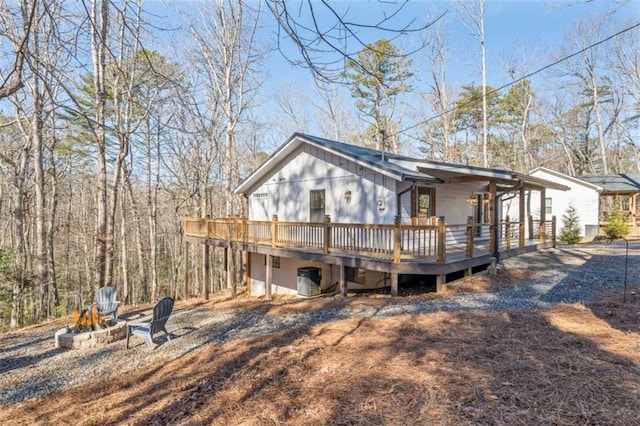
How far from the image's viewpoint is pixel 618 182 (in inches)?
811

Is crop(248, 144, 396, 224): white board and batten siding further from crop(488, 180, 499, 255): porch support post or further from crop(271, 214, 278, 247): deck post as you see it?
crop(488, 180, 499, 255): porch support post

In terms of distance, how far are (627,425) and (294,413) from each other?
2601 millimetres

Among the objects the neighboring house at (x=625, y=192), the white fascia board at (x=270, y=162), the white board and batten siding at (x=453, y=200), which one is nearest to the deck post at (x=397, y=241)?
the white board and batten siding at (x=453, y=200)

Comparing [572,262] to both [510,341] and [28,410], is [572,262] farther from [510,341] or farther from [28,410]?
[28,410]

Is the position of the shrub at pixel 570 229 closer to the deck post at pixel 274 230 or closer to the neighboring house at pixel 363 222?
the neighboring house at pixel 363 222

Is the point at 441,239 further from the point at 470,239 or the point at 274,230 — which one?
the point at 274,230

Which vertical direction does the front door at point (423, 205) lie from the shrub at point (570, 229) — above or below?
above

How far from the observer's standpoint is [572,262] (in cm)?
1104

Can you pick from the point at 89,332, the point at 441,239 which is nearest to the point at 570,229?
the point at 441,239

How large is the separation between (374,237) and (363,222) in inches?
74.1

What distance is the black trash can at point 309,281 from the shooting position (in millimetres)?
11461

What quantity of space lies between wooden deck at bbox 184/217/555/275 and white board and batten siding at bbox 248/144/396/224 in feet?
4.28

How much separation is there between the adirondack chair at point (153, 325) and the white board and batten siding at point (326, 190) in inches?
242

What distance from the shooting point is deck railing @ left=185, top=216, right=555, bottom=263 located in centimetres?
799
